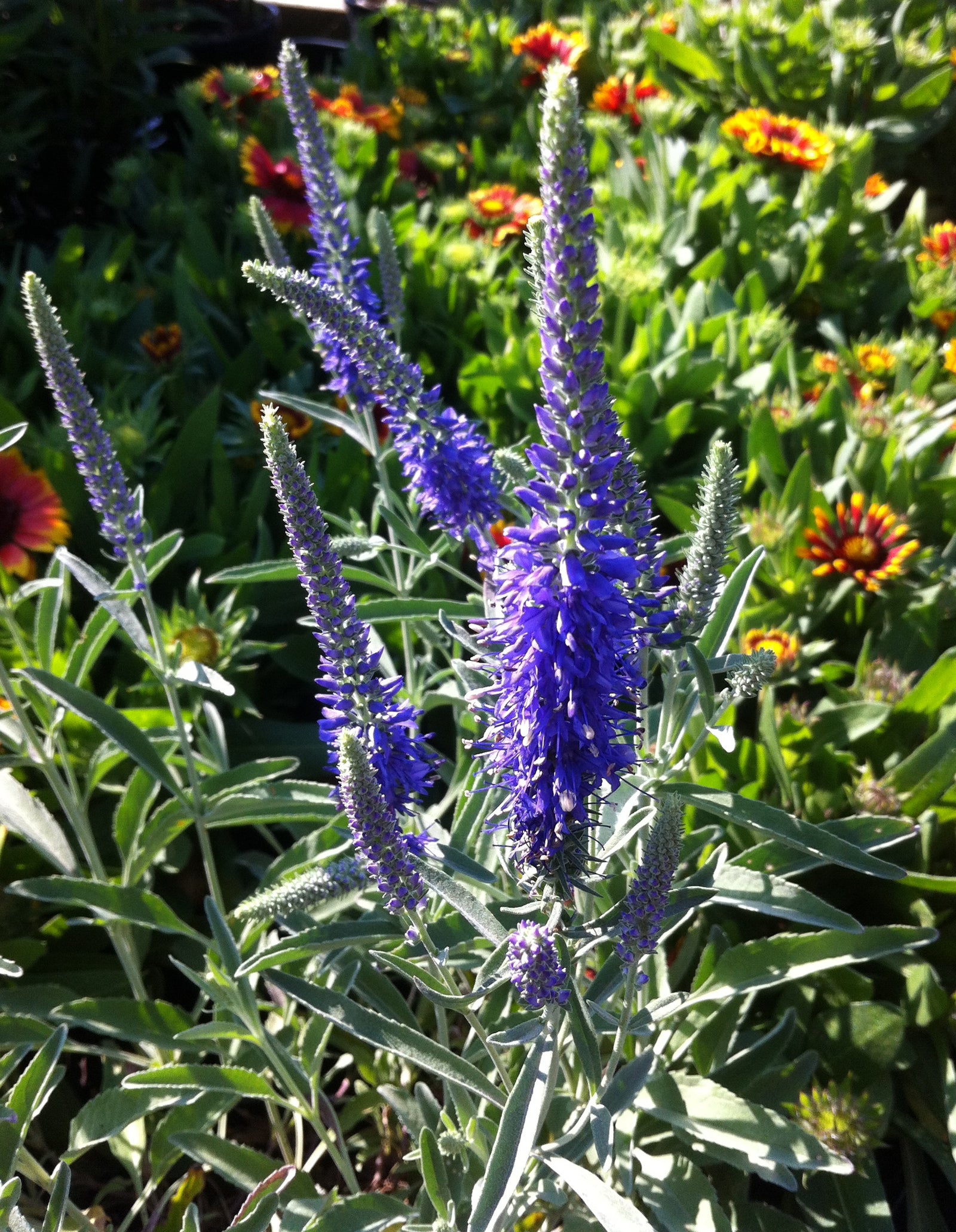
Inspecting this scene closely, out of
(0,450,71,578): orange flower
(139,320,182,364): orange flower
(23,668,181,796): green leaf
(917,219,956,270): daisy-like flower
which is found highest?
(139,320,182,364): orange flower

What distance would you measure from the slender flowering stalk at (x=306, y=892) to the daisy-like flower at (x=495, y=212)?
2738mm

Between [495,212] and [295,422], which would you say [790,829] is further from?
[495,212]

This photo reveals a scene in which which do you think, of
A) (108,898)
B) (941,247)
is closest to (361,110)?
(941,247)

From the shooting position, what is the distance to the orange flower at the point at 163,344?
3.06 m

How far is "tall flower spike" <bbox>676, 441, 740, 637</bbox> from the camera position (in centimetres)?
126

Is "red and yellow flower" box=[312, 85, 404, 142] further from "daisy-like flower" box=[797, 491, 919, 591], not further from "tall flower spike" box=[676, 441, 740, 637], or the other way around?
"tall flower spike" box=[676, 441, 740, 637]

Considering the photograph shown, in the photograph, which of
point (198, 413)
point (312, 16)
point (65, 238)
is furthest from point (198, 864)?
point (312, 16)

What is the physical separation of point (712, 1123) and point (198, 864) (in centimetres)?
133

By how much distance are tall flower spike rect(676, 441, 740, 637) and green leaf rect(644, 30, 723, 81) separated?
381 cm

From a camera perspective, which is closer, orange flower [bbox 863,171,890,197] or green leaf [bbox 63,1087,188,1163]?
green leaf [bbox 63,1087,188,1163]

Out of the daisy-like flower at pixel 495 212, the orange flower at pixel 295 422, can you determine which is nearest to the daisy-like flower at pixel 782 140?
the daisy-like flower at pixel 495 212

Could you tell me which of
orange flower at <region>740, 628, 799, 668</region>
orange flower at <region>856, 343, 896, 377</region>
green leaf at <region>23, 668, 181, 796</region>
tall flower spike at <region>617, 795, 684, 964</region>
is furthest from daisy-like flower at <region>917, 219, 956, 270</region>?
green leaf at <region>23, 668, 181, 796</region>

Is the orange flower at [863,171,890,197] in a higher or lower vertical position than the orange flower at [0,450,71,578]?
higher

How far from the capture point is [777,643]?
2238 mm
